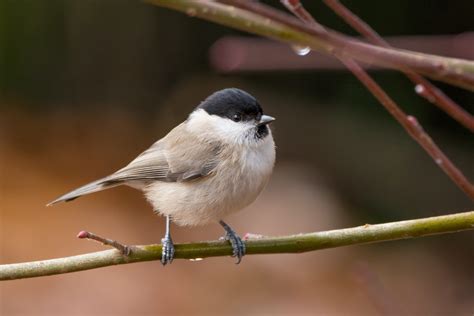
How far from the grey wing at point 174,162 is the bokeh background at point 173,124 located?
1627 mm

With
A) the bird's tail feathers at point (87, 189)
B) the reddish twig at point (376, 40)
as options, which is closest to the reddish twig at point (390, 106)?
the reddish twig at point (376, 40)

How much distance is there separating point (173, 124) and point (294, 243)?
392cm

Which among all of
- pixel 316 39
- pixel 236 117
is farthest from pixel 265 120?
pixel 316 39

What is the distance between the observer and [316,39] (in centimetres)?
91

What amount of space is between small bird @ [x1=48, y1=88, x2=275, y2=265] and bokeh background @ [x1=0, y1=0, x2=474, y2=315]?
5.47 feet

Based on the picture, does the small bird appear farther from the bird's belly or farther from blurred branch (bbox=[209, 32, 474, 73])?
blurred branch (bbox=[209, 32, 474, 73])

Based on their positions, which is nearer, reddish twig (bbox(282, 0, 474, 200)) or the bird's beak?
reddish twig (bbox(282, 0, 474, 200))

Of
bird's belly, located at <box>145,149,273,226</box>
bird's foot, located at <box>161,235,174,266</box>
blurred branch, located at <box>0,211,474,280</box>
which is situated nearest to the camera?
blurred branch, located at <box>0,211,474,280</box>

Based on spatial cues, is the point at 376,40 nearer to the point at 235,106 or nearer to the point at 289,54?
the point at 289,54

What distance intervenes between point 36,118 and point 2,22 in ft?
3.01

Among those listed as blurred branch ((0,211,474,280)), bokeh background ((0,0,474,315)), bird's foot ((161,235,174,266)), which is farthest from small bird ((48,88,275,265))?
bokeh background ((0,0,474,315))

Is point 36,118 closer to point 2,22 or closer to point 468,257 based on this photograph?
point 2,22

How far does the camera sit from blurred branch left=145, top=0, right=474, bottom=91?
88 centimetres

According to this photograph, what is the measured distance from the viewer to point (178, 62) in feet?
17.9
